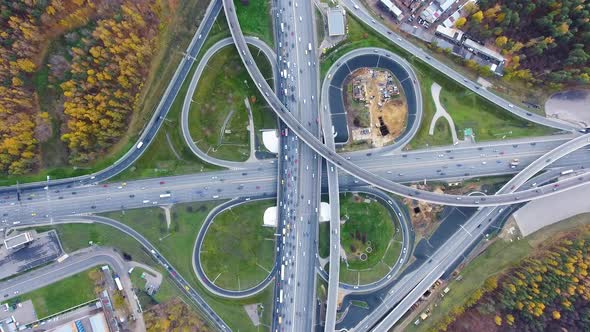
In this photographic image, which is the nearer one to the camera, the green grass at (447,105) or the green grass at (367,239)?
the green grass at (367,239)

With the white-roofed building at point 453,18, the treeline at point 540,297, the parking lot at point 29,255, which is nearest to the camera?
the treeline at point 540,297

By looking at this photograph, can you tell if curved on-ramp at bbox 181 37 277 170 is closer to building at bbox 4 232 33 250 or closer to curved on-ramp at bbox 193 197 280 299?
curved on-ramp at bbox 193 197 280 299

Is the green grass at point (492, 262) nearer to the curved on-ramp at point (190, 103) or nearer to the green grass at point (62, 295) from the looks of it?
the curved on-ramp at point (190, 103)

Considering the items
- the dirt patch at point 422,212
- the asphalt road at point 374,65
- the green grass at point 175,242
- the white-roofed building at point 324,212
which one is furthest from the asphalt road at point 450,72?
the green grass at point 175,242

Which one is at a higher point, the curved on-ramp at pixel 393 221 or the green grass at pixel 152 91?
the green grass at pixel 152 91

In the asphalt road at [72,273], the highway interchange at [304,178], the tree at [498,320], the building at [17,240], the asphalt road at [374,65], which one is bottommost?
the tree at [498,320]

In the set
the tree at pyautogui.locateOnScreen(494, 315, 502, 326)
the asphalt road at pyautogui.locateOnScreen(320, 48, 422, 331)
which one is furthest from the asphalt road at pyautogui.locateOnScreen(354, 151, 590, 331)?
the asphalt road at pyautogui.locateOnScreen(320, 48, 422, 331)

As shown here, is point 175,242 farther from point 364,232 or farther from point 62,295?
point 364,232

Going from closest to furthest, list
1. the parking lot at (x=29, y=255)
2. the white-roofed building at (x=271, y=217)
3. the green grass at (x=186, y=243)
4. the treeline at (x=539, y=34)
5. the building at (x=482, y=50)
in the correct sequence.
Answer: the treeline at (x=539, y=34) → the parking lot at (x=29, y=255) → the green grass at (x=186, y=243) → the white-roofed building at (x=271, y=217) → the building at (x=482, y=50)
